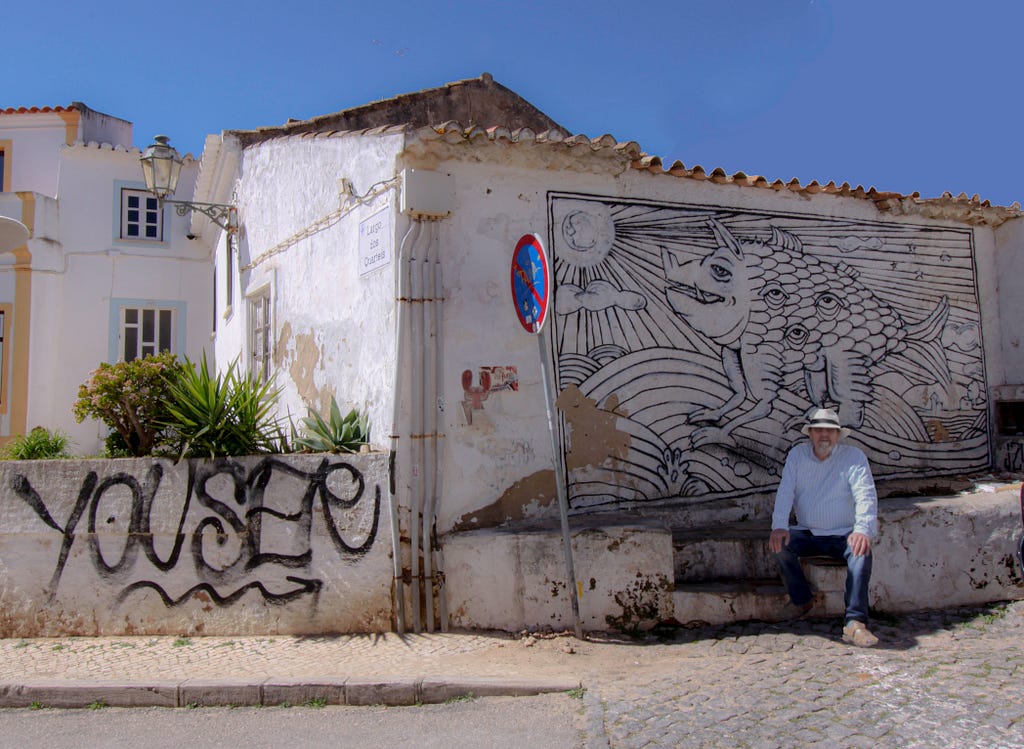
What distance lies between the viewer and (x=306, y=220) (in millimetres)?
8016

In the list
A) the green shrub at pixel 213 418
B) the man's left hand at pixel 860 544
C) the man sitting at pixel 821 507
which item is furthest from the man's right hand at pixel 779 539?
the green shrub at pixel 213 418

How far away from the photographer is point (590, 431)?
645 centimetres

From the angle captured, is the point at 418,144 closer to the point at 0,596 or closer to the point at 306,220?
the point at 306,220

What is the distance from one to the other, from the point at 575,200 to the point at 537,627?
11.3ft

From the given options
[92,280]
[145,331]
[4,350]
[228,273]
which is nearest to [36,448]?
[228,273]

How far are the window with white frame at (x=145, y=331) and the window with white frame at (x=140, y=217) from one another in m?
1.46

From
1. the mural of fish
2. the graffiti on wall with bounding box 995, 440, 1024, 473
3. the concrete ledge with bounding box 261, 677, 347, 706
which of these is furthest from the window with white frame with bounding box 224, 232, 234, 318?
the graffiti on wall with bounding box 995, 440, 1024, 473

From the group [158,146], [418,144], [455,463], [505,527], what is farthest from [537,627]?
[158,146]

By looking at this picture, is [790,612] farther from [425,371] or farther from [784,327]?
[425,371]

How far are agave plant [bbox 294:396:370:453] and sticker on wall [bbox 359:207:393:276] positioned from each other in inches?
45.9

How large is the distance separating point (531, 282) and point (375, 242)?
167 cm

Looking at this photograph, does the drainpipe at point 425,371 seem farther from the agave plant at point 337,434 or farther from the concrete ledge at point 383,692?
the concrete ledge at point 383,692

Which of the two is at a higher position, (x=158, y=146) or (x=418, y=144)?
(x=158, y=146)

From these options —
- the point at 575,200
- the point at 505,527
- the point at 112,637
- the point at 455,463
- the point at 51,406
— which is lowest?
the point at 112,637
